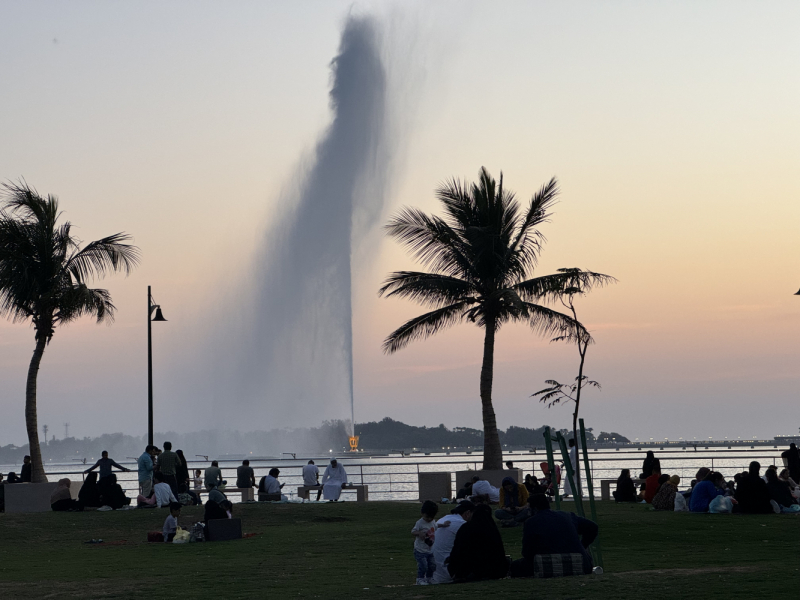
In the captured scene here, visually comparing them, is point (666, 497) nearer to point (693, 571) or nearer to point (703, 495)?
point (703, 495)

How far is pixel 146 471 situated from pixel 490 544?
59.3ft

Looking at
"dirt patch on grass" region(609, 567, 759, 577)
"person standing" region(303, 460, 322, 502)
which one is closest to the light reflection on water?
"person standing" region(303, 460, 322, 502)

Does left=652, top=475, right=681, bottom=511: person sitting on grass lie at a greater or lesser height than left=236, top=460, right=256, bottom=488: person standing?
lesser

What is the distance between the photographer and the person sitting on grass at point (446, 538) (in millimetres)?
12664

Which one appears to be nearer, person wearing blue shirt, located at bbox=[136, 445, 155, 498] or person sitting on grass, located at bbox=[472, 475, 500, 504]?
person sitting on grass, located at bbox=[472, 475, 500, 504]

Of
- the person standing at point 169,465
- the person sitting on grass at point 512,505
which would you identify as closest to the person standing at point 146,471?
the person standing at point 169,465

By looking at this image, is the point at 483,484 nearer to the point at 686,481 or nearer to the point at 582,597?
the point at 582,597

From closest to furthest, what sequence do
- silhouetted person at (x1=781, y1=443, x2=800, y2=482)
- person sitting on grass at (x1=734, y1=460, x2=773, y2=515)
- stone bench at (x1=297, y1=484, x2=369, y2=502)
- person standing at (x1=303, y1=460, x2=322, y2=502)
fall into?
person sitting on grass at (x1=734, y1=460, x2=773, y2=515) → silhouetted person at (x1=781, y1=443, x2=800, y2=482) → stone bench at (x1=297, y1=484, x2=369, y2=502) → person standing at (x1=303, y1=460, x2=322, y2=502)

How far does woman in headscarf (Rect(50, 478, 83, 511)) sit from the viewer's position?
90.4ft

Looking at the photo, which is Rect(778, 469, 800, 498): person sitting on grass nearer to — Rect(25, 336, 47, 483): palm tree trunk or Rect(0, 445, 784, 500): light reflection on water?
Rect(0, 445, 784, 500): light reflection on water

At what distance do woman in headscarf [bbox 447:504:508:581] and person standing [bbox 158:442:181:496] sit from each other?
1675 centimetres

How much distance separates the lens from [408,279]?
103 feet

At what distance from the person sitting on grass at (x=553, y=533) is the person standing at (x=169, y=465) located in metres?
17.8

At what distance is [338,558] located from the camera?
1722cm
